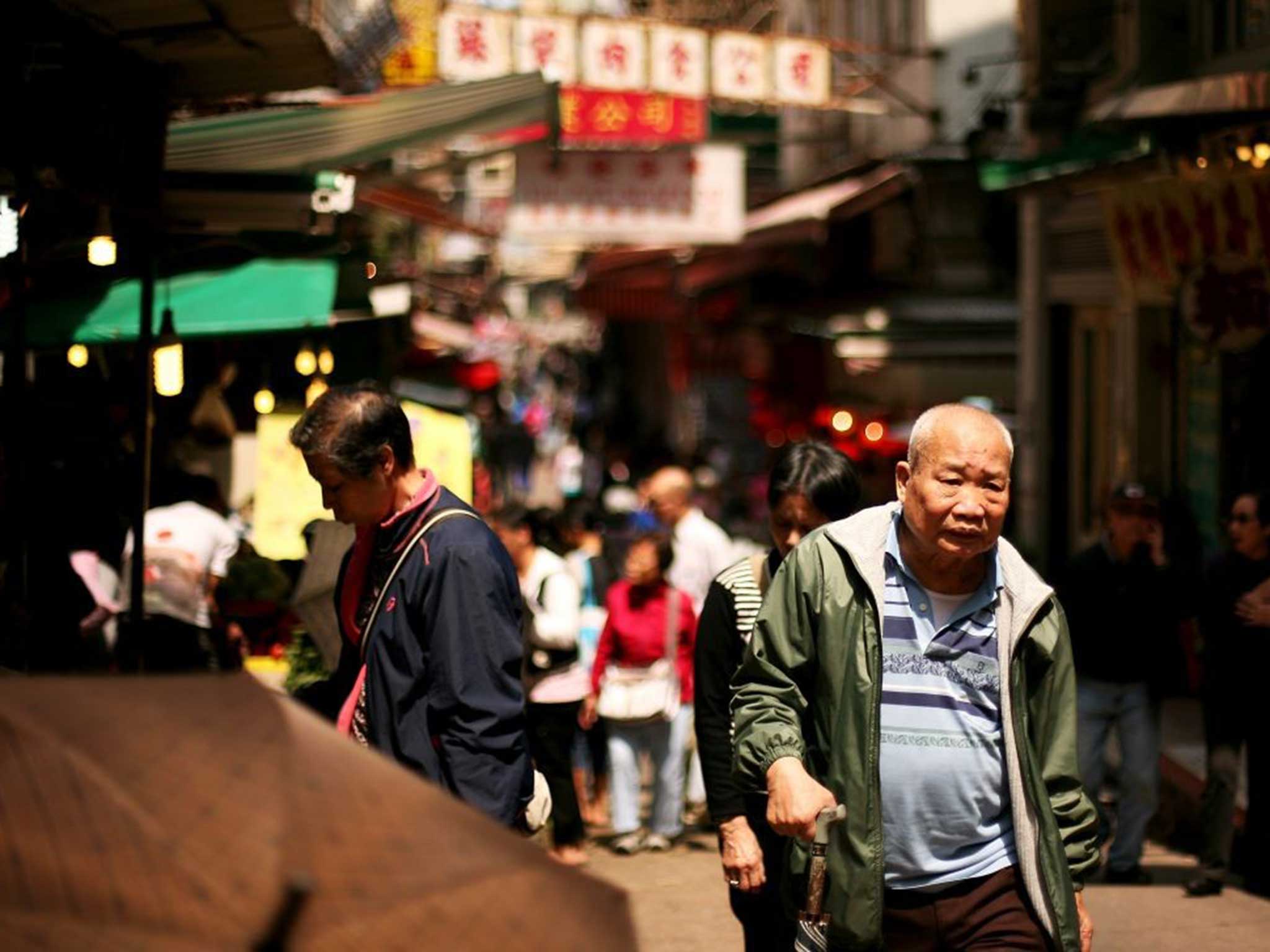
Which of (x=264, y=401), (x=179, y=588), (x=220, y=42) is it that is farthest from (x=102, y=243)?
(x=264, y=401)

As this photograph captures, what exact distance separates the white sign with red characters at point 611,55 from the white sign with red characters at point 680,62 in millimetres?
239

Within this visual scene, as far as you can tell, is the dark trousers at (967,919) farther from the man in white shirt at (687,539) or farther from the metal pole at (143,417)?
the man in white shirt at (687,539)

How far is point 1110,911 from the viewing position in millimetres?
8453

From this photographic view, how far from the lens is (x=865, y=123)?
89.3 ft

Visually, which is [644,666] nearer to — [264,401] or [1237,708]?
[1237,708]

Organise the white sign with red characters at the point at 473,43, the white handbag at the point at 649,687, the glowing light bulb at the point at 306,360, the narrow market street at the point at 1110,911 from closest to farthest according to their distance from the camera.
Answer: the narrow market street at the point at 1110,911 → the white handbag at the point at 649,687 → the glowing light bulb at the point at 306,360 → the white sign with red characters at the point at 473,43

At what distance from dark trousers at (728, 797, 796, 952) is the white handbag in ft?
15.3

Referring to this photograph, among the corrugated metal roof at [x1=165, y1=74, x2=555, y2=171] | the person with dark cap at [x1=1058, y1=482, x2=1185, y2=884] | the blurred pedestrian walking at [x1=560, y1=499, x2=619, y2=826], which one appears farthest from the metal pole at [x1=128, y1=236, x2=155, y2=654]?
the person with dark cap at [x1=1058, y1=482, x2=1185, y2=884]

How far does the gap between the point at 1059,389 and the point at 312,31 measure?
10896 millimetres

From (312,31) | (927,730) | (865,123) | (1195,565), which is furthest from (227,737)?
(865,123)

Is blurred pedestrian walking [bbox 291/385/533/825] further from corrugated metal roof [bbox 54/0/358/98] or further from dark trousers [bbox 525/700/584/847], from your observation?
dark trousers [bbox 525/700/584/847]

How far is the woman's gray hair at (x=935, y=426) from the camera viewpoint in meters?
4.25

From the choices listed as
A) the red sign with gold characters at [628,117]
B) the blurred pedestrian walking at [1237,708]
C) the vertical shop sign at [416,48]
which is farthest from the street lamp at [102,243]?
the red sign with gold characters at [628,117]

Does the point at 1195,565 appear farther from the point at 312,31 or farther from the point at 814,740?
the point at 814,740
